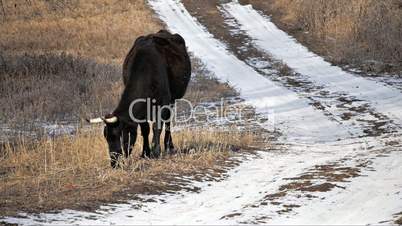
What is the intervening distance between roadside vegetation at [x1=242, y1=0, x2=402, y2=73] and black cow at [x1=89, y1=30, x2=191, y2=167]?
388 inches

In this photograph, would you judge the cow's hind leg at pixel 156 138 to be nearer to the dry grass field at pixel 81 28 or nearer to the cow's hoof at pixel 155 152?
the cow's hoof at pixel 155 152

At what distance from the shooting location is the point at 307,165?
9.42 metres

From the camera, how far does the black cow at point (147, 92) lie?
30.3 ft

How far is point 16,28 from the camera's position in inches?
→ 1093

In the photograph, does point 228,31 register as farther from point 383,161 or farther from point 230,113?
point 383,161

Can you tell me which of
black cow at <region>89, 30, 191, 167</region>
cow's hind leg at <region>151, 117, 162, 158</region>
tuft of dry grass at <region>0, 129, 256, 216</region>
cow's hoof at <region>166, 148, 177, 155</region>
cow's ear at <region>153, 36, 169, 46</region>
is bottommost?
cow's hoof at <region>166, 148, 177, 155</region>

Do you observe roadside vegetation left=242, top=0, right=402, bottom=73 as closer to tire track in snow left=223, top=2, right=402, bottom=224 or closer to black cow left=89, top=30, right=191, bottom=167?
tire track in snow left=223, top=2, right=402, bottom=224

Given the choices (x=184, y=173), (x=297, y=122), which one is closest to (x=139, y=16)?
(x=297, y=122)

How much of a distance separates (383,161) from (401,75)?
9.40m

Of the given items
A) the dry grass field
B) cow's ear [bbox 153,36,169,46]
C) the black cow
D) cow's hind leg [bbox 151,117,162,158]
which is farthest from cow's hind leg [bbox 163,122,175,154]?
the dry grass field

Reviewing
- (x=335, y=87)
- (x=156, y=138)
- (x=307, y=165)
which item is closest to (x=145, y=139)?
(x=156, y=138)

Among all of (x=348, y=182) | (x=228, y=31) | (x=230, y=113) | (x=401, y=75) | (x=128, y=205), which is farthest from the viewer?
(x=228, y=31)

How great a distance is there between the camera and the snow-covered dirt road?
682cm

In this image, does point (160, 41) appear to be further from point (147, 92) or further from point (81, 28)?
point (81, 28)
